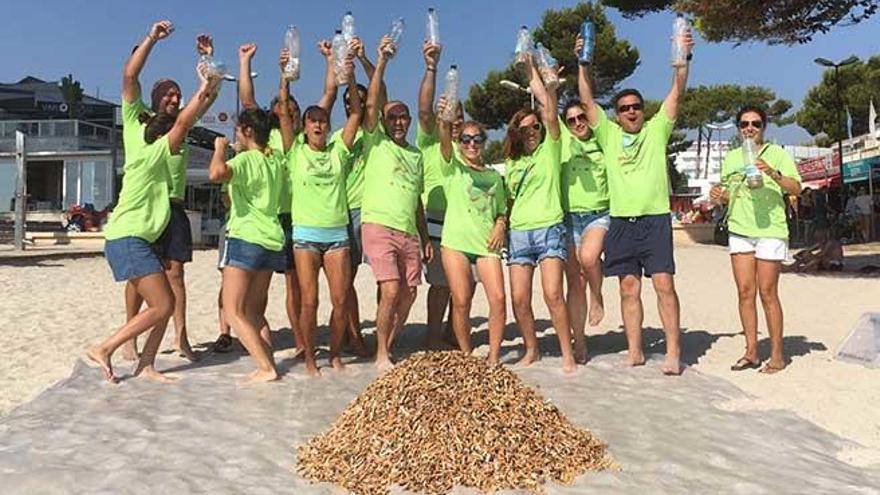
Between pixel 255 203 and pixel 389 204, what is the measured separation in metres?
0.92

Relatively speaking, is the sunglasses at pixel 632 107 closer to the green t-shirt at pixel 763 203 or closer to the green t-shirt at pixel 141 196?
the green t-shirt at pixel 763 203

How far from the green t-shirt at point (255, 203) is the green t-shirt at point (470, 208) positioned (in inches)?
49.0

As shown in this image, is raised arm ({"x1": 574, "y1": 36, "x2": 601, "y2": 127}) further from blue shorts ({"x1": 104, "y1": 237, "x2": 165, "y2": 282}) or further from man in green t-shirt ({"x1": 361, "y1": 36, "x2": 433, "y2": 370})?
blue shorts ({"x1": 104, "y1": 237, "x2": 165, "y2": 282})

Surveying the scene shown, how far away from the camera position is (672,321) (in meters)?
5.86

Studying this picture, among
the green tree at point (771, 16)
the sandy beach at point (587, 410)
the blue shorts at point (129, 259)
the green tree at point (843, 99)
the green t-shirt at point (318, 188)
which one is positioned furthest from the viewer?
the green tree at point (843, 99)

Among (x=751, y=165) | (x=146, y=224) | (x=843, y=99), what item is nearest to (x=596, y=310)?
(x=751, y=165)

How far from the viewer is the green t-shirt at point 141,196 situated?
5.33 m

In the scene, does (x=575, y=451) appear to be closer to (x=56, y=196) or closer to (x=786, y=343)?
(x=786, y=343)

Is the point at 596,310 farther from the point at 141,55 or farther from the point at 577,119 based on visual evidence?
the point at 141,55

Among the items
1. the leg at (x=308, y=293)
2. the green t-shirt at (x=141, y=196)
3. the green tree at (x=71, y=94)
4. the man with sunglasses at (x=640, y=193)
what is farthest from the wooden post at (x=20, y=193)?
the green tree at (x=71, y=94)

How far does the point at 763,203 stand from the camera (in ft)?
19.5

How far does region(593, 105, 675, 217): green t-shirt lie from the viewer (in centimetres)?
579

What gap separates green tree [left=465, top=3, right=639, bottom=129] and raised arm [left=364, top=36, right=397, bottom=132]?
31.4 meters

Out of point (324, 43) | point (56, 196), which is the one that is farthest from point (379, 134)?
point (56, 196)
